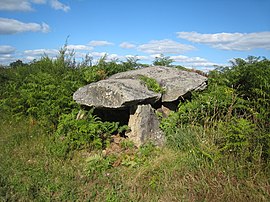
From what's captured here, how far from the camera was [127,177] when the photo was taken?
175 inches

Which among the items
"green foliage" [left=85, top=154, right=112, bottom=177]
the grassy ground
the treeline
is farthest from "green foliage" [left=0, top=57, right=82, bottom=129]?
"green foliage" [left=85, top=154, right=112, bottom=177]

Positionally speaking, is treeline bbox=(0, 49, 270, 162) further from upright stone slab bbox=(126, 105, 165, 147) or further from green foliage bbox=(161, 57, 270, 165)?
upright stone slab bbox=(126, 105, 165, 147)

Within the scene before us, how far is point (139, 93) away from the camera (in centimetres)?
584

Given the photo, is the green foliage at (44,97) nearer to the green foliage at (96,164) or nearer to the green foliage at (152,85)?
the green foliage at (152,85)

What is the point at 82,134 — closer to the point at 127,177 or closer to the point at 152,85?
the point at 127,177

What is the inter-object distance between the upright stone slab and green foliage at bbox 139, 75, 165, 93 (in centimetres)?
52

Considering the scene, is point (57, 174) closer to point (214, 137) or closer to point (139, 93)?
point (139, 93)

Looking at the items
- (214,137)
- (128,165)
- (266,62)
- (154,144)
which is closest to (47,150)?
(128,165)

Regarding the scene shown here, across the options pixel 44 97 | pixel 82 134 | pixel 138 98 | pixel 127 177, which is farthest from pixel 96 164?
pixel 44 97

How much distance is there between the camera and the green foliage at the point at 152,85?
6309mm

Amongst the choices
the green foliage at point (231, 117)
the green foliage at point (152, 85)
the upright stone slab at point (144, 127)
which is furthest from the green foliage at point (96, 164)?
the green foliage at point (152, 85)

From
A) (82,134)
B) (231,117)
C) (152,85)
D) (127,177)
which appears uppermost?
(152,85)

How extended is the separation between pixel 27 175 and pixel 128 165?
68.8 inches

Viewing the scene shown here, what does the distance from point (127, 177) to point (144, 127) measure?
155cm
